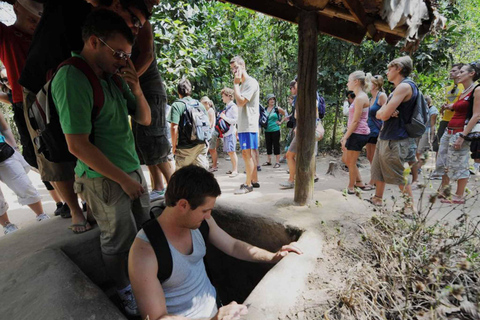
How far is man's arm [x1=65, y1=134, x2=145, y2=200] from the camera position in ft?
4.77

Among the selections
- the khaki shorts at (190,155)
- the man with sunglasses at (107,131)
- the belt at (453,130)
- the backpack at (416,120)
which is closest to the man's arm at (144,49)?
the man with sunglasses at (107,131)

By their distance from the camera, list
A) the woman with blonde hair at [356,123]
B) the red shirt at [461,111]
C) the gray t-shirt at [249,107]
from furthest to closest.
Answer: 1. the gray t-shirt at [249,107]
2. the woman with blonde hair at [356,123]
3. the red shirt at [461,111]

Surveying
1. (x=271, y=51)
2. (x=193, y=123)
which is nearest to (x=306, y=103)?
(x=193, y=123)

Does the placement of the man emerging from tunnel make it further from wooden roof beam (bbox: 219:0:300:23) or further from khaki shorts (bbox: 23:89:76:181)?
wooden roof beam (bbox: 219:0:300:23)

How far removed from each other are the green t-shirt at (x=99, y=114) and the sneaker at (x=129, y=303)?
2.89 feet

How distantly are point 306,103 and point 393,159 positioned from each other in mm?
1515

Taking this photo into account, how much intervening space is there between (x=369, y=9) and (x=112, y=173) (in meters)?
2.36

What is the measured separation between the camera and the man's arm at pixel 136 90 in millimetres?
1757

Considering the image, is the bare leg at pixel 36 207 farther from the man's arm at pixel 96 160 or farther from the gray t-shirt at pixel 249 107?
the gray t-shirt at pixel 249 107

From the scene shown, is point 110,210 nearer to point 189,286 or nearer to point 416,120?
point 189,286

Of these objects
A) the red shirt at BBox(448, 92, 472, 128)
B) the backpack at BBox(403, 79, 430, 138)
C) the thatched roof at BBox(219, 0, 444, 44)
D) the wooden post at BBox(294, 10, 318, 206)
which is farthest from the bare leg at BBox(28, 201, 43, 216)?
the red shirt at BBox(448, 92, 472, 128)

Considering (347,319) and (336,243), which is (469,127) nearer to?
(336,243)

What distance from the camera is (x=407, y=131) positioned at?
3.19 metres

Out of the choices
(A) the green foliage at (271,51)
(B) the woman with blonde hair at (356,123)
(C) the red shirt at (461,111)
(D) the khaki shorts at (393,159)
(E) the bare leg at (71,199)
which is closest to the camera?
(E) the bare leg at (71,199)
